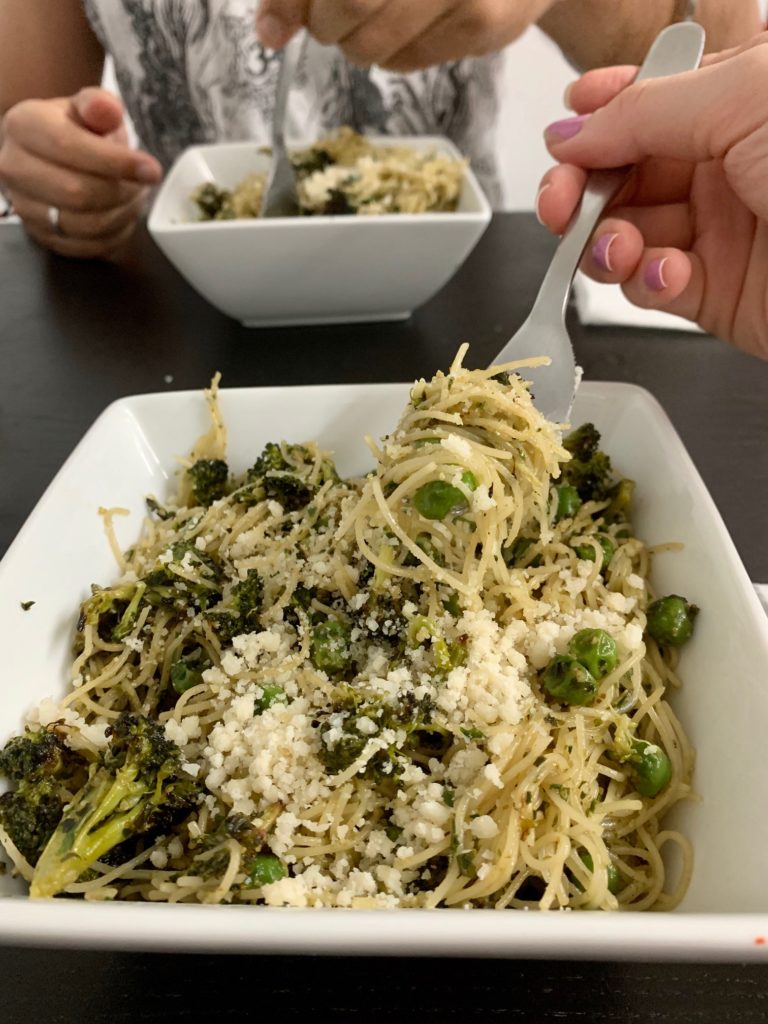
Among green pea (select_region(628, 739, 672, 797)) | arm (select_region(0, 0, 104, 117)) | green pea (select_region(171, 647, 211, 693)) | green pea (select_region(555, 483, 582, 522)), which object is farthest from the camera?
arm (select_region(0, 0, 104, 117))

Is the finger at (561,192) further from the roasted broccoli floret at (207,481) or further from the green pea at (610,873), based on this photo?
the green pea at (610,873)

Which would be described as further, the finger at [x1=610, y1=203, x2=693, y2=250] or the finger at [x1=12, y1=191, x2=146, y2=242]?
the finger at [x1=12, y1=191, x2=146, y2=242]

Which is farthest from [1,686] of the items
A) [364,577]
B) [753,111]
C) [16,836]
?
[753,111]

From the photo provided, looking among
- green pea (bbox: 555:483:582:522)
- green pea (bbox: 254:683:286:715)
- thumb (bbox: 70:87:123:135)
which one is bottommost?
green pea (bbox: 555:483:582:522)

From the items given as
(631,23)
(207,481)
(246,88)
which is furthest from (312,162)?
(207,481)

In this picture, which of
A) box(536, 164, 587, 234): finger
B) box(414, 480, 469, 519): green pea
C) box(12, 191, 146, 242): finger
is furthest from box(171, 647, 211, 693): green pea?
box(12, 191, 146, 242): finger

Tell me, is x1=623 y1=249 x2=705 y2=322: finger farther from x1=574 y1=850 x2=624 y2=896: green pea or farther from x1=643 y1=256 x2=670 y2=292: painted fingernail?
x1=574 y1=850 x2=624 y2=896: green pea
